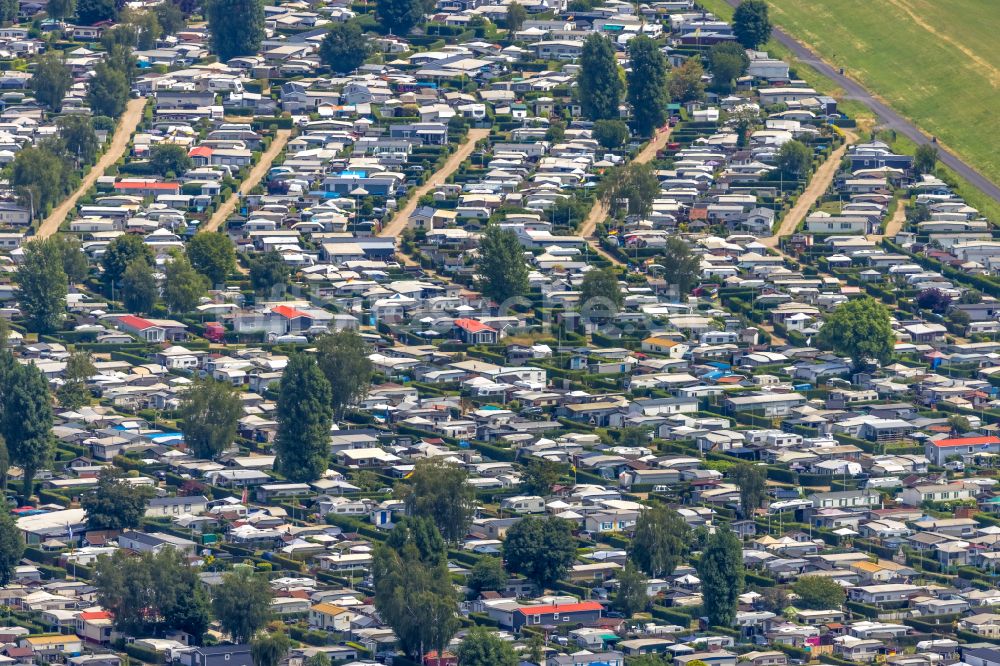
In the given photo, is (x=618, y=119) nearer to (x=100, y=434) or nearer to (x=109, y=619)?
(x=100, y=434)

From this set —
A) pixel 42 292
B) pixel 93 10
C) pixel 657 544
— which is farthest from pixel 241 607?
pixel 93 10

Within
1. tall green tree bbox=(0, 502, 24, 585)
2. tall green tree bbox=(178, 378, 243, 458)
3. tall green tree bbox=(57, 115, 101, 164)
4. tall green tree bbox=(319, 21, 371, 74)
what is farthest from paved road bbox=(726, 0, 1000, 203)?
tall green tree bbox=(0, 502, 24, 585)

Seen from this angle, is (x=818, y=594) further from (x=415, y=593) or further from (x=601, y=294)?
(x=601, y=294)

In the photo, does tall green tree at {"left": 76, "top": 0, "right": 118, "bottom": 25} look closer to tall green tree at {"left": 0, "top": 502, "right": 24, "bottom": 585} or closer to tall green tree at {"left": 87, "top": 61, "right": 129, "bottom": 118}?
tall green tree at {"left": 87, "top": 61, "right": 129, "bottom": 118}

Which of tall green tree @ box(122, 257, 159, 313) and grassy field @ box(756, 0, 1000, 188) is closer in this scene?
tall green tree @ box(122, 257, 159, 313)

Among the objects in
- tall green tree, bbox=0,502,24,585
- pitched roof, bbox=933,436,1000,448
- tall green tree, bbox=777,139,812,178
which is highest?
tall green tree, bbox=777,139,812,178

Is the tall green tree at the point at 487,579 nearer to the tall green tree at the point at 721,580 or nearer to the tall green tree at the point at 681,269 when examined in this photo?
the tall green tree at the point at 721,580

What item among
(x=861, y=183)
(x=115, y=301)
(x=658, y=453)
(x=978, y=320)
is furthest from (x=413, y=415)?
(x=861, y=183)
